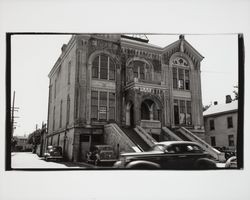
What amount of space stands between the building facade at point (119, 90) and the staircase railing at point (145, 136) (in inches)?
4.9

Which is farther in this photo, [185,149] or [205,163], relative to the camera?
[185,149]

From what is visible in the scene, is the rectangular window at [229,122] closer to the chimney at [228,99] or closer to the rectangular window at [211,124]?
the chimney at [228,99]

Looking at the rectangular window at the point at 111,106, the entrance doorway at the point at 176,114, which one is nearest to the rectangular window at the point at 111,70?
the rectangular window at the point at 111,106

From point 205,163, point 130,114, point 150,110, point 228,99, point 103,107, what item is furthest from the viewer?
point 150,110

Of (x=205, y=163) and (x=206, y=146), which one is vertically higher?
(x=206, y=146)

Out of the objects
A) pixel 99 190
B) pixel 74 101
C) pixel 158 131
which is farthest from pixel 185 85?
pixel 99 190

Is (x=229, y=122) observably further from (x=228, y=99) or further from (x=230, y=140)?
(x=228, y=99)

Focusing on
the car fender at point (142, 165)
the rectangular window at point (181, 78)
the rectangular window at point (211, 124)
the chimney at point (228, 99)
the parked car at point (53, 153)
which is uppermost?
the rectangular window at point (181, 78)

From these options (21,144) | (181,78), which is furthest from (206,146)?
(21,144)

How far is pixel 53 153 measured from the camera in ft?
21.6

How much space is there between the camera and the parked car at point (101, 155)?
590 centimetres

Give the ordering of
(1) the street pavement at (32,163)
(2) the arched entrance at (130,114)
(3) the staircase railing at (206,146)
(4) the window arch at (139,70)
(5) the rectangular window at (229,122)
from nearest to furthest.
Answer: (1) the street pavement at (32,163) → (3) the staircase railing at (206,146) → (5) the rectangular window at (229,122) → (2) the arched entrance at (130,114) → (4) the window arch at (139,70)

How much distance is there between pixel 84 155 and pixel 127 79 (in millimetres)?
2630

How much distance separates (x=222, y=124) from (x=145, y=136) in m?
1.96
